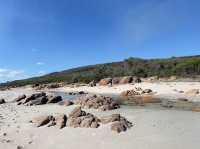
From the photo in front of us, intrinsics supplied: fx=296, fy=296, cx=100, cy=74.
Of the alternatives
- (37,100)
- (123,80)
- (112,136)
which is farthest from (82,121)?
(123,80)

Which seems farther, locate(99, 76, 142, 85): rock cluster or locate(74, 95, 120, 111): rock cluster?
locate(99, 76, 142, 85): rock cluster

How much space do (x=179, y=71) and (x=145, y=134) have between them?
280 ft

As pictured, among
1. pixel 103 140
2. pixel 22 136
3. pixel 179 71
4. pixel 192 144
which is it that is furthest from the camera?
pixel 179 71

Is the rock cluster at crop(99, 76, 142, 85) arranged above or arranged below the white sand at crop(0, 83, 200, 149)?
above

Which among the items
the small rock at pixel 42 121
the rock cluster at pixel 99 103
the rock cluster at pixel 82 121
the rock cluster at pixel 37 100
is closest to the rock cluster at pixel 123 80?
the rock cluster at pixel 37 100

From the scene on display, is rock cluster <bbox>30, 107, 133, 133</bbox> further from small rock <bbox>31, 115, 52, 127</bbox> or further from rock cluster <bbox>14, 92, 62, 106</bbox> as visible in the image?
rock cluster <bbox>14, 92, 62, 106</bbox>

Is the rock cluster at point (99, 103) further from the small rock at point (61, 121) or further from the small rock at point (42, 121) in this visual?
the small rock at point (42, 121)

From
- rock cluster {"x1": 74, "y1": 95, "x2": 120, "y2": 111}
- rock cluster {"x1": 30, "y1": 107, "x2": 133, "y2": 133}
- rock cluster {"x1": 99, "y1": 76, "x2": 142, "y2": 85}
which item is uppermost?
rock cluster {"x1": 99, "y1": 76, "x2": 142, "y2": 85}

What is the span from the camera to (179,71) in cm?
9844

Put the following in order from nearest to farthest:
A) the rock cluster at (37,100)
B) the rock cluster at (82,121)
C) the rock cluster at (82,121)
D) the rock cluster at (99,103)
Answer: the rock cluster at (82,121) < the rock cluster at (82,121) < the rock cluster at (99,103) < the rock cluster at (37,100)

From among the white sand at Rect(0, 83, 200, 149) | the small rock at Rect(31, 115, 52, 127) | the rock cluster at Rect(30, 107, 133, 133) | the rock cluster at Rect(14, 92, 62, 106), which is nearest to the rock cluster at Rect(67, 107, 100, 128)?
the rock cluster at Rect(30, 107, 133, 133)

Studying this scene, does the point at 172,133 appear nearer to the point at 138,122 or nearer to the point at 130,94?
the point at 138,122

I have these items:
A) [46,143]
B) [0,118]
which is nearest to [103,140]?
[46,143]

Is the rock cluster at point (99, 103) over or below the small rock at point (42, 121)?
over
